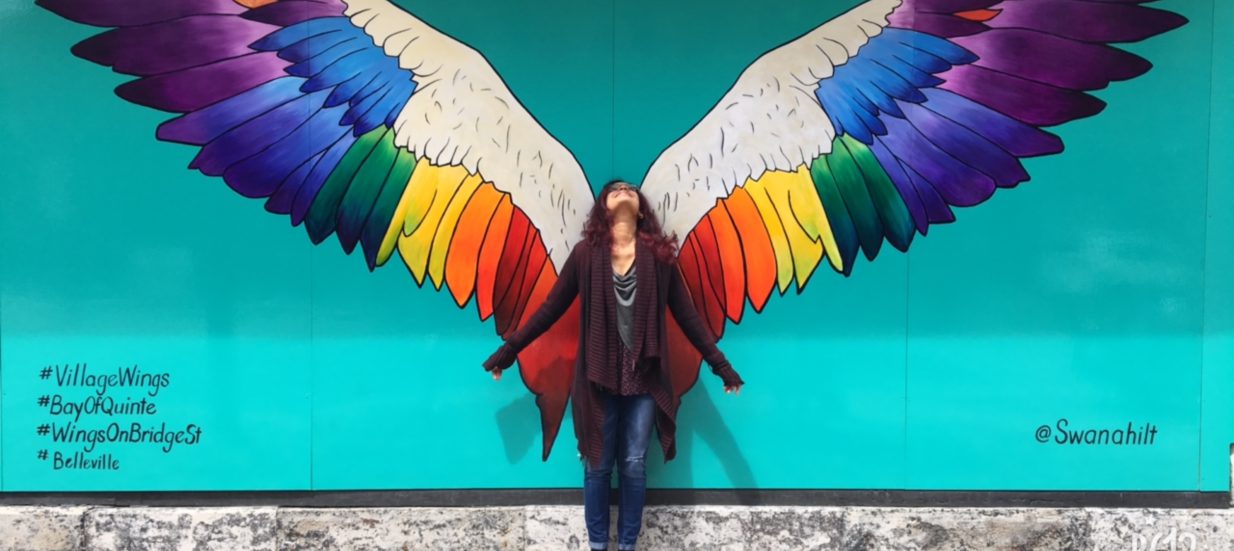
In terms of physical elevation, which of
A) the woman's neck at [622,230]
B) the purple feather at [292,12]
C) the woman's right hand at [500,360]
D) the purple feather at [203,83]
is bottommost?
the woman's right hand at [500,360]

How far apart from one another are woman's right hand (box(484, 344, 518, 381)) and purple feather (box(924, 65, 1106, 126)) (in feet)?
8.18

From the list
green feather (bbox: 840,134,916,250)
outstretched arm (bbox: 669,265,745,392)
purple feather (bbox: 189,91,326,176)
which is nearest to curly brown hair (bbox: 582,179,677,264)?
outstretched arm (bbox: 669,265,745,392)

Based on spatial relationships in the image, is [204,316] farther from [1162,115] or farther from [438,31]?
[1162,115]

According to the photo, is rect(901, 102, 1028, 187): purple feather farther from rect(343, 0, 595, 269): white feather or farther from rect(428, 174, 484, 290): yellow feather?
rect(428, 174, 484, 290): yellow feather

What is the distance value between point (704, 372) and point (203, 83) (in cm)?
287

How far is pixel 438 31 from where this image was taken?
438cm

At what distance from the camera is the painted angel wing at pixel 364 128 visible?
14.2 feet

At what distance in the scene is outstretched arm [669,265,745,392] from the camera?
4.10 meters

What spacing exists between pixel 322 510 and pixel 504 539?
3.05 ft

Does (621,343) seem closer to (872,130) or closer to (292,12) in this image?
(872,130)

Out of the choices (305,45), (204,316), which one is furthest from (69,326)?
(305,45)

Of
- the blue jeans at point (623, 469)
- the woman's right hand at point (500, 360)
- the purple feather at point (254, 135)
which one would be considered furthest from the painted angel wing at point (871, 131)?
the purple feather at point (254, 135)

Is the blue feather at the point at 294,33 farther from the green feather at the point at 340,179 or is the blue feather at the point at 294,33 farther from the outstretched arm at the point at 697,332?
the outstretched arm at the point at 697,332

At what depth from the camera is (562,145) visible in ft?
14.4
